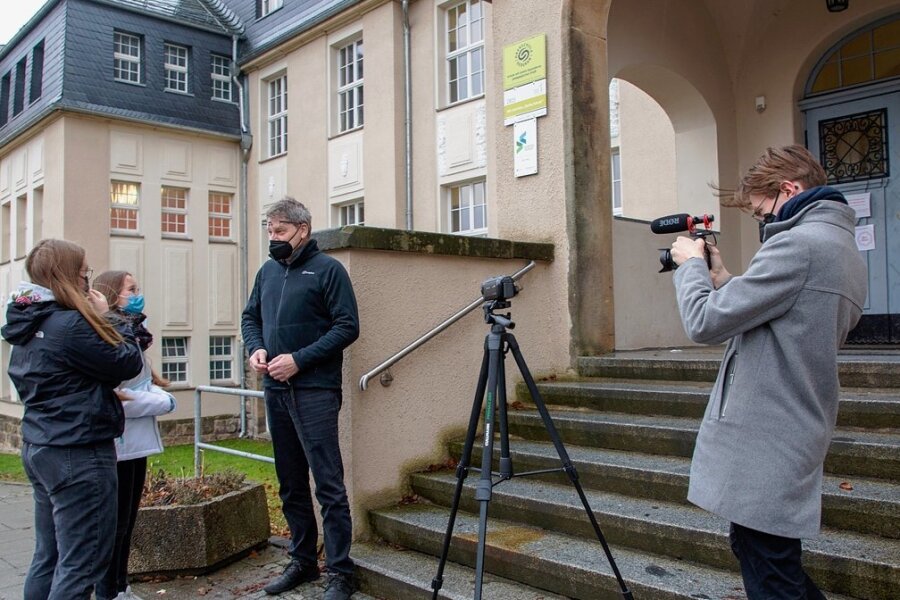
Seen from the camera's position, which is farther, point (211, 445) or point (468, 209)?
point (468, 209)

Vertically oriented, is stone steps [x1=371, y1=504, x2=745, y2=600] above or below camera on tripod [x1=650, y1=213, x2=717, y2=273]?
below

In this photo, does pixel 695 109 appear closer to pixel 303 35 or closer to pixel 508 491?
pixel 508 491

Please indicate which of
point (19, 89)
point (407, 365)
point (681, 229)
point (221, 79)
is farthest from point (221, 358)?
point (681, 229)

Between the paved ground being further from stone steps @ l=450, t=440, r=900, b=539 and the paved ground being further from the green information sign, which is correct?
the green information sign

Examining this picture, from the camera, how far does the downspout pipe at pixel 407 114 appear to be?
16047 millimetres

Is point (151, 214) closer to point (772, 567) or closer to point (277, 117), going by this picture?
point (277, 117)

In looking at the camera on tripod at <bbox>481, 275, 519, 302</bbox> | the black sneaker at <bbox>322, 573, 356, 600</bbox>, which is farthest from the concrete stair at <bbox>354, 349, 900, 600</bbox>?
the camera on tripod at <bbox>481, 275, 519, 302</bbox>

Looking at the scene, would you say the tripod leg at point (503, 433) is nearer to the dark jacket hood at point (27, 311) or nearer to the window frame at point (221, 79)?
the dark jacket hood at point (27, 311)

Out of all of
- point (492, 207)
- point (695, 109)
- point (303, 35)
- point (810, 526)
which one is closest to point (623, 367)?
point (810, 526)

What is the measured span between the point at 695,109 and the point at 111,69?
16614 mm

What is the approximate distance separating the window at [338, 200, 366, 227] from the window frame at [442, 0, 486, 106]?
11.5ft

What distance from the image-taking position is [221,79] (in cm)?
2172

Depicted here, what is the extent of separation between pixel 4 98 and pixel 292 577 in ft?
79.1

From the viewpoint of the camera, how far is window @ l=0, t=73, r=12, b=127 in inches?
899
